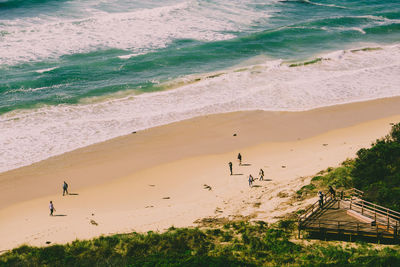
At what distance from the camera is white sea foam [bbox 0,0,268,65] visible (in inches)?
1929

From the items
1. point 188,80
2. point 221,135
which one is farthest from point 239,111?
point 188,80

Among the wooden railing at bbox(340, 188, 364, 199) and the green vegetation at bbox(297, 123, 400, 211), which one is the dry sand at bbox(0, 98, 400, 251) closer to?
the green vegetation at bbox(297, 123, 400, 211)

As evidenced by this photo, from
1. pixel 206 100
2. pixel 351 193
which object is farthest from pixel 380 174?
pixel 206 100

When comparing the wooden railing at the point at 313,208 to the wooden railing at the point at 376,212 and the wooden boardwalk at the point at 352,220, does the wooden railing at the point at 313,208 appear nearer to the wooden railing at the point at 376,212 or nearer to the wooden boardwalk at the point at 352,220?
the wooden boardwalk at the point at 352,220

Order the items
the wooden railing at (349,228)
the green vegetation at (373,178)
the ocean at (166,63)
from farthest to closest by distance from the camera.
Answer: the ocean at (166,63), the green vegetation at (373,178), the wooden railing at (349,228)

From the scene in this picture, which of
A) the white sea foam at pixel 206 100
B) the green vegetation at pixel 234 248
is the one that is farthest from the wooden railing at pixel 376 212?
the white sea foam at pixel 206 100

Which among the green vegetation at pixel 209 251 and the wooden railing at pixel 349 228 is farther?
the wooden railing at pixel 349 228

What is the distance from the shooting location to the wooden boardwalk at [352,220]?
51.9 feet

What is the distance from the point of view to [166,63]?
46219 millimetres

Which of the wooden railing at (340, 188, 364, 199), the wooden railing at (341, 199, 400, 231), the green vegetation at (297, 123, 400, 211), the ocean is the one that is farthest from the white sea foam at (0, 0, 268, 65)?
the wooden railing at (341, 199, 400, 231)

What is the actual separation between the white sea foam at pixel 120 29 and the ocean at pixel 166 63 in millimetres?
135

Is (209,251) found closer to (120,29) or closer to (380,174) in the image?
(380,174)

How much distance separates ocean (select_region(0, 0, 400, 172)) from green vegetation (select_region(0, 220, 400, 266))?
1272 cm

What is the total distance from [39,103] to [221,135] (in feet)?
55.3
